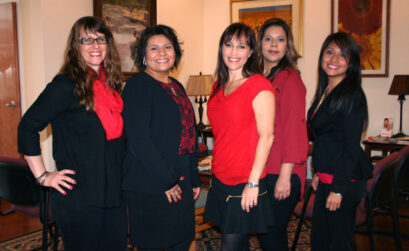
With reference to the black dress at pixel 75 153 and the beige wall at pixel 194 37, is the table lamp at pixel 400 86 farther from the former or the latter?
the black dress at pixel 75 153

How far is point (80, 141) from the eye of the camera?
154cm

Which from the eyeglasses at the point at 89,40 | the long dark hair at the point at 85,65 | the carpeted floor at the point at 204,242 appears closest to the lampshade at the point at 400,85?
the carpeted floor at the point at 204,242

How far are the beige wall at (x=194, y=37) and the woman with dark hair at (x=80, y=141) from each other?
1.90 metres

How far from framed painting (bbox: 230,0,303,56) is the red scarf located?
138 inches

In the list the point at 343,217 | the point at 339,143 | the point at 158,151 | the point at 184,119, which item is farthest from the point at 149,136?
the point at 343,217

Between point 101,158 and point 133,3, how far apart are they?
2.89 meters

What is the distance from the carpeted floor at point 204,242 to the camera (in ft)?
9.39

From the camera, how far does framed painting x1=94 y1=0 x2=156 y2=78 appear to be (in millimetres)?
3721

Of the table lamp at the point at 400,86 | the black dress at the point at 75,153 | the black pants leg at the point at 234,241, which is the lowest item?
the black pants leg at the point at 234,241

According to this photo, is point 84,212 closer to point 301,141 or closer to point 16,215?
point 301,141

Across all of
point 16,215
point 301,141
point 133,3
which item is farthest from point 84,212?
point 133,3

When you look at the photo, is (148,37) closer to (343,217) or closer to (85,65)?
(85,65)

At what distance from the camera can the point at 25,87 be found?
3787 mm

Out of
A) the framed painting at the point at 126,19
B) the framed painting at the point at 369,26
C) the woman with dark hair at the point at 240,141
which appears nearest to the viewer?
the woman with dark hair at the point at 240,141
